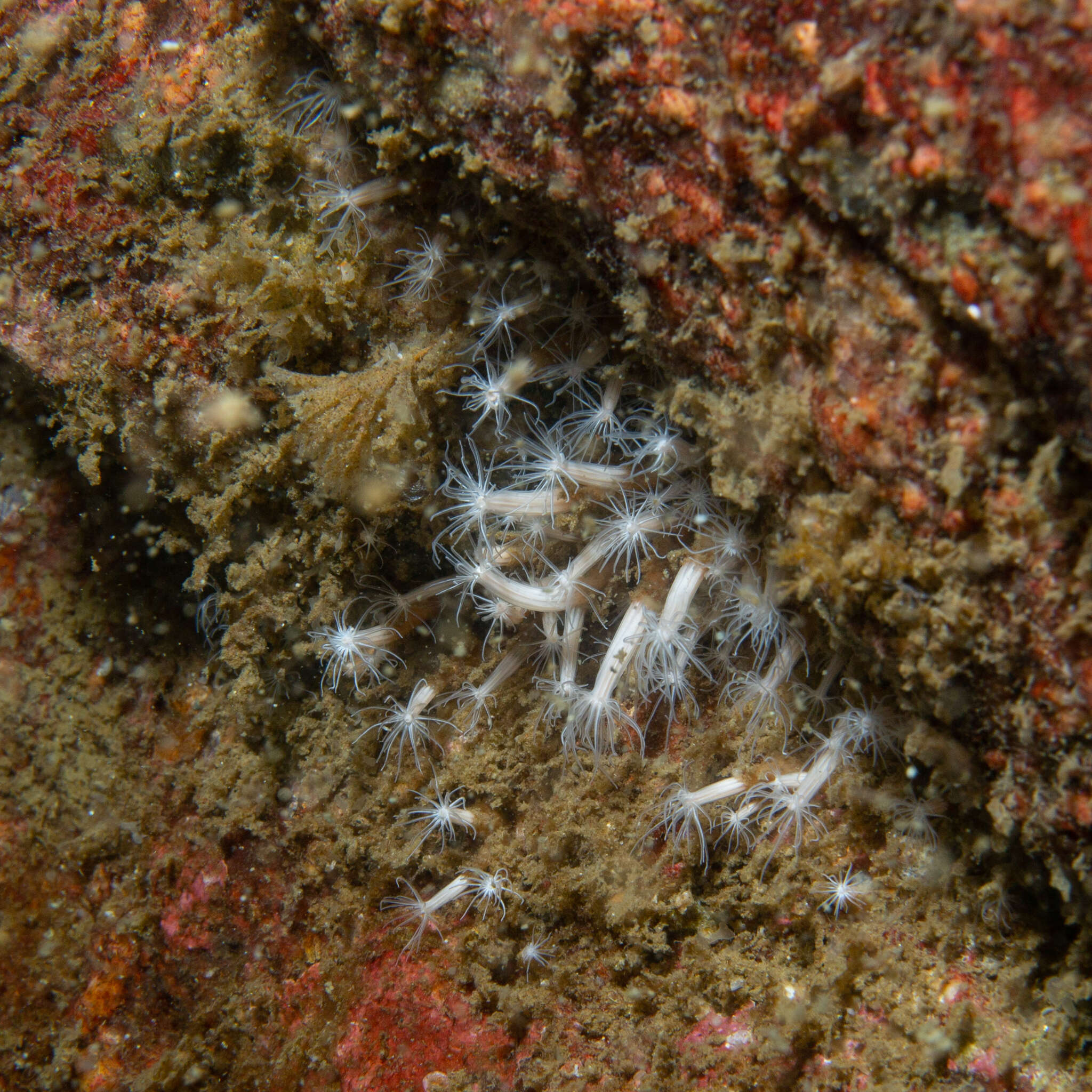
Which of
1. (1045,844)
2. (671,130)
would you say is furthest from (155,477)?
(1045,844)

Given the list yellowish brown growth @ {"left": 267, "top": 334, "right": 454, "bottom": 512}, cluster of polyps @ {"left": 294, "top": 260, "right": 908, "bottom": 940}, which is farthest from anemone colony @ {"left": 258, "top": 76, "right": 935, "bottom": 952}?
yellowish brown growth @ {"left": 267, "top": 334, "right": 454, "bottom": 512}

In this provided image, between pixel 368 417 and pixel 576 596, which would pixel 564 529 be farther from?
pixel 368 417

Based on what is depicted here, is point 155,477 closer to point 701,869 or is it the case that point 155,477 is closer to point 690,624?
point 690,624

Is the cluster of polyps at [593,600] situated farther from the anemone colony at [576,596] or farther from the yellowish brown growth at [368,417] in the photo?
the yellowish brown growth at [368,417]

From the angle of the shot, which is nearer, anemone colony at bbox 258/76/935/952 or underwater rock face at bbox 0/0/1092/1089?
underwater rock face at bbox 0/0/1092/1089

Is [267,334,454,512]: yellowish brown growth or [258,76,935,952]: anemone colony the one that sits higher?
[267,334,454,512]: yellowish brown growth

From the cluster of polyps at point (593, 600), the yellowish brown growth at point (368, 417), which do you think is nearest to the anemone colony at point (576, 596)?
the cluster of polyps at point (593, 600)

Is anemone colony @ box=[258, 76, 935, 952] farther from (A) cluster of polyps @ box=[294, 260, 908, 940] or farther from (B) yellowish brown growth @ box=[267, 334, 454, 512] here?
(B) yellowish brown growth @ box=[267, 334, 454, 512]
